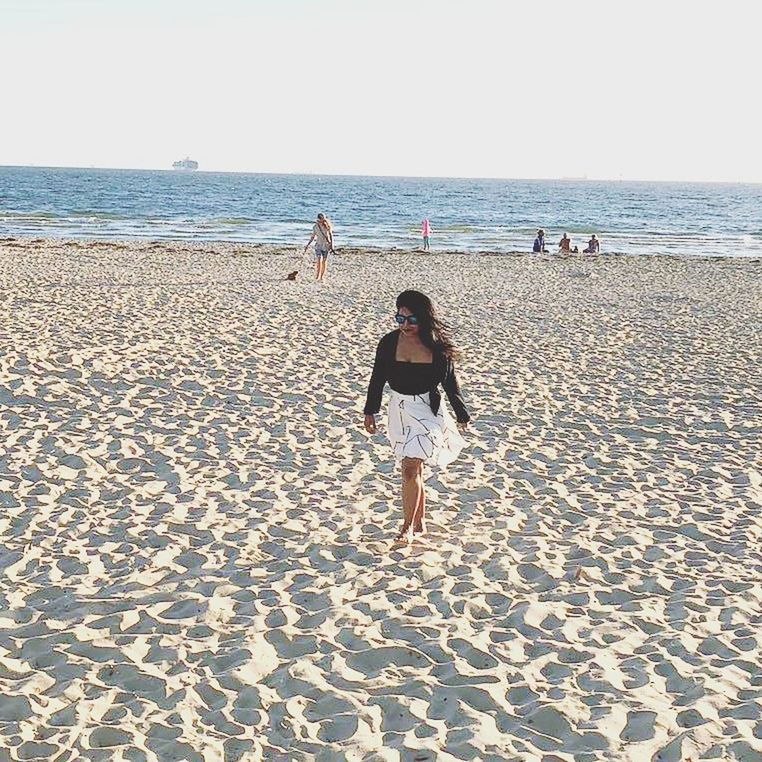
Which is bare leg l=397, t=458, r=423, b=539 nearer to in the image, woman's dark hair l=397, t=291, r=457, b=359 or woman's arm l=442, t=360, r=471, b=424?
woman's arm l=442, t=360, r=471, b=424

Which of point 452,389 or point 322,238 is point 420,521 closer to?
point 452,389

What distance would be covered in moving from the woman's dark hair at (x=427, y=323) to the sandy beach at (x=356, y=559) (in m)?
1.35

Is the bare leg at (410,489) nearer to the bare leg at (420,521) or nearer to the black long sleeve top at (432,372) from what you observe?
the bare leg at (420,521)

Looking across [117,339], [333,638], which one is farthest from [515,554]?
[117,339]

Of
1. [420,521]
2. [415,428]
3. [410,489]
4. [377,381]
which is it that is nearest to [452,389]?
[415,428]

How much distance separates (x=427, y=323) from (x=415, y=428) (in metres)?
0.68

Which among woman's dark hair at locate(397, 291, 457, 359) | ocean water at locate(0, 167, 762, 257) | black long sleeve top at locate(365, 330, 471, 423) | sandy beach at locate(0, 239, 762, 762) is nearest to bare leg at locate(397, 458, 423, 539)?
sandy beach at locate(0, 239, 762, 762)

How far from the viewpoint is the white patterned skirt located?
574 cm

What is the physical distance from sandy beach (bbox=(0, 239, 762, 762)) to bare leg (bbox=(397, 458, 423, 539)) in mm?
177

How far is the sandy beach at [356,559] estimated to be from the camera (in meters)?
4.04

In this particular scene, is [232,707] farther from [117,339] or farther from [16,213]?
[16,213]

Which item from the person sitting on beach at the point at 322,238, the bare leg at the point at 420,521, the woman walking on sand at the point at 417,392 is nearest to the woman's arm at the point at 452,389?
the woman walking on sand at the point at 417,392

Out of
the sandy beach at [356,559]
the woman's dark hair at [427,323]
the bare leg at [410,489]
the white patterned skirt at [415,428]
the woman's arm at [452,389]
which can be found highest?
the woman's dark hair at [427,323]

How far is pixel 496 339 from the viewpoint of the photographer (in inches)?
530
